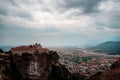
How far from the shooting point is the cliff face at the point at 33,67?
68.2 meters

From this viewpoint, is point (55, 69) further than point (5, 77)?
Yes

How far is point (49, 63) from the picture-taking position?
73.3m

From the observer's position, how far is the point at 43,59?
2795 inches

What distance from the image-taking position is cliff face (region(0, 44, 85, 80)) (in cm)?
6825

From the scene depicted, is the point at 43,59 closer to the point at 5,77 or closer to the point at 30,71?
the point at 30,71

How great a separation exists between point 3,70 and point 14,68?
348 centimetres

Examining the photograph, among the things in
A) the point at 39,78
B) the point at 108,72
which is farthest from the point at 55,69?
the point at 108,72

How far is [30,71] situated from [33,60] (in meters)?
3.24

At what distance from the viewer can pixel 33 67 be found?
68.2 metres

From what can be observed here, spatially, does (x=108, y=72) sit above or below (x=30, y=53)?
below

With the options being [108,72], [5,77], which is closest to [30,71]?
[5,77]

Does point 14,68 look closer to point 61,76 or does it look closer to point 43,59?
point 43,59

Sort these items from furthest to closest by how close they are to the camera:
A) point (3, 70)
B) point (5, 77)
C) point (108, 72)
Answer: point (3, 70) → point (5, 77) → point (108, 72)

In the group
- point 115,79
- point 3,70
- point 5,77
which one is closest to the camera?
point 115,79
